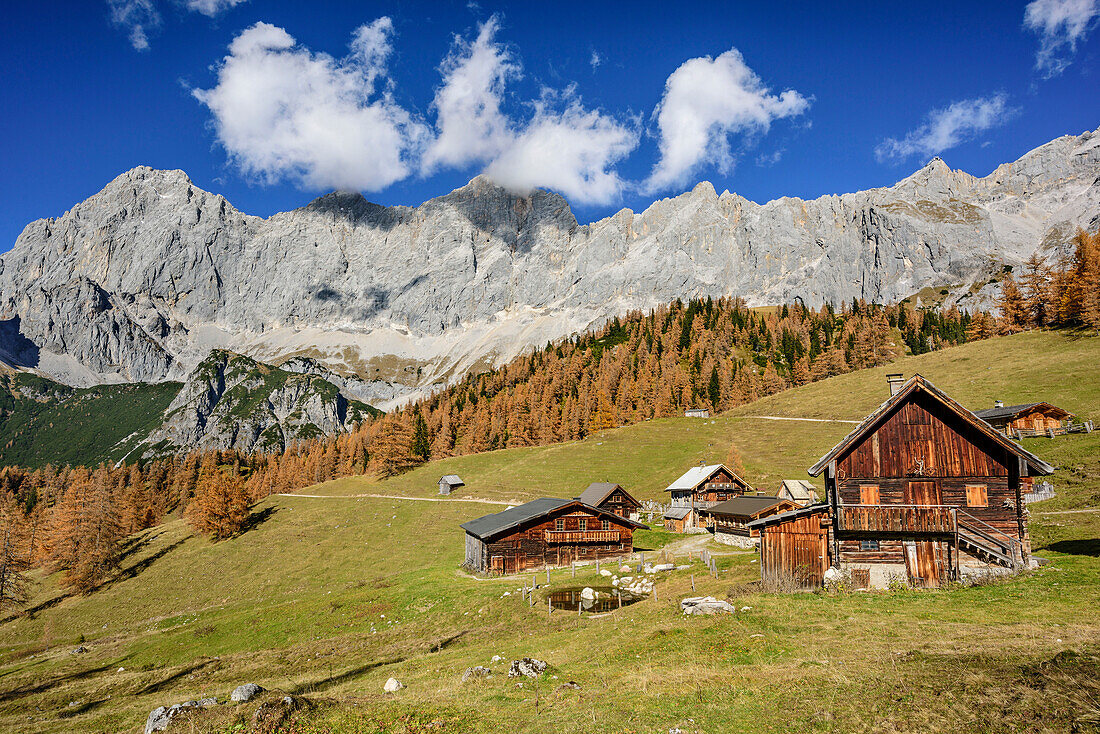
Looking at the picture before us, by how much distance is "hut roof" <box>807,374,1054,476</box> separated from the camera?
25.3 meters

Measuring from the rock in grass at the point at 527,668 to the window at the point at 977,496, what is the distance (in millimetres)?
23459

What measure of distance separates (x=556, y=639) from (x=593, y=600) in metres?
9.75

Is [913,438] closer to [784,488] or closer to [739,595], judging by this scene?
[739,595]

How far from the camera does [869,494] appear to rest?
1095 inches

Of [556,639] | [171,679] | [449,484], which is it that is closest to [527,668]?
[556,639]

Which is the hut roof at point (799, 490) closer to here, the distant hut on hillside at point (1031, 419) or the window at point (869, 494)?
the distant hut on hillside at point (1031, 419)

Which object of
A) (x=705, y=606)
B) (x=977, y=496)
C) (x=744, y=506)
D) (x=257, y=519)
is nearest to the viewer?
(x=705, y=606)

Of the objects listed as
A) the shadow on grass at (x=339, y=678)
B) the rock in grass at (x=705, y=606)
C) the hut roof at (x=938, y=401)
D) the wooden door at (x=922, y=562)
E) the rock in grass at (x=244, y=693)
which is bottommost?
the shadow on grass at (x=339, y=678)

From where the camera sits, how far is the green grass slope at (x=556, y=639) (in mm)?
12156

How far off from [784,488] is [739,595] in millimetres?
41796

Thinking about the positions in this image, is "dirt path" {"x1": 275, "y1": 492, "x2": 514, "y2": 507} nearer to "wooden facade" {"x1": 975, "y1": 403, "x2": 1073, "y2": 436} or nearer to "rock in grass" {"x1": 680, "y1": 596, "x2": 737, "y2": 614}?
"rock in grass" {"x1": 680, "y1": 596, "x2": 737, "y2": 614}

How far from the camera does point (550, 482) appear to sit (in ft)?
277

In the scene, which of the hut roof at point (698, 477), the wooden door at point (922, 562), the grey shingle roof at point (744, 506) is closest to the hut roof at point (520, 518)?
the grey shingle roof at point (744, 506)

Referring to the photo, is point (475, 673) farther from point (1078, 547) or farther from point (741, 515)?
point (741, 515)
